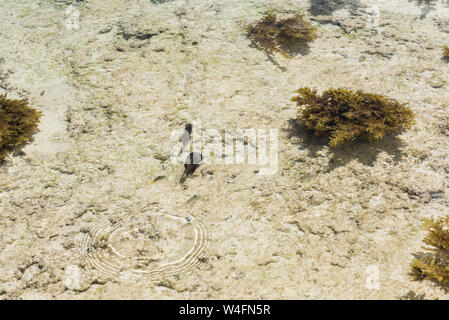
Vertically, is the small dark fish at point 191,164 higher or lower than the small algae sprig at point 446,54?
lower

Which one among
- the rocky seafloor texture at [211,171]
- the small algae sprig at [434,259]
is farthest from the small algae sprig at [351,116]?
the small algae sprig at [434,259]

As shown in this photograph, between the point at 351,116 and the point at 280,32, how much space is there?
330cm

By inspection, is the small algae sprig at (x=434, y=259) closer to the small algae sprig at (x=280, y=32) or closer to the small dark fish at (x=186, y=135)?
the small dark fish at (x=186, y=135)

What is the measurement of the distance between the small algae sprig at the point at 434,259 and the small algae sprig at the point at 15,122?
5.33 meters

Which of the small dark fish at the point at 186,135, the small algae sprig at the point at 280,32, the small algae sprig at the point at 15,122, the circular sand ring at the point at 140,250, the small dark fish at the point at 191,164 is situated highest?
the small algae sprig at the point at 280,32

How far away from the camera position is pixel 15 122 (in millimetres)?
5055

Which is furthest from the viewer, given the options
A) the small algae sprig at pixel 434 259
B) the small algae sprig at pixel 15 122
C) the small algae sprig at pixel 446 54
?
the small algae sprig at pixel 446 54

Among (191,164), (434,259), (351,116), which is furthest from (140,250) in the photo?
(351,116)

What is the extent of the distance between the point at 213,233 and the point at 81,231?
61.8 inches

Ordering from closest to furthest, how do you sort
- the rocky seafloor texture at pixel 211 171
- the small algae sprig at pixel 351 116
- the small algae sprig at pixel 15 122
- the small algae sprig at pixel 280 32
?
the rocky seafloor texture at pixel 211 171 → the small algae sprig at pixel 351 116 → the small algae sprig at pixel 15 122 → the small algae sprig at pixel 280 32

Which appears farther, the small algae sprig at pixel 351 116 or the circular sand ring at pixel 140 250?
the small algae sprig at pixel 351 116

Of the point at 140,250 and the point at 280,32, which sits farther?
the point at 280,32

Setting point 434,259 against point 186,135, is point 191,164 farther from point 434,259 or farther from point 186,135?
point 434,259

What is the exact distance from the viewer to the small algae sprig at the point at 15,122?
15.8 feet
